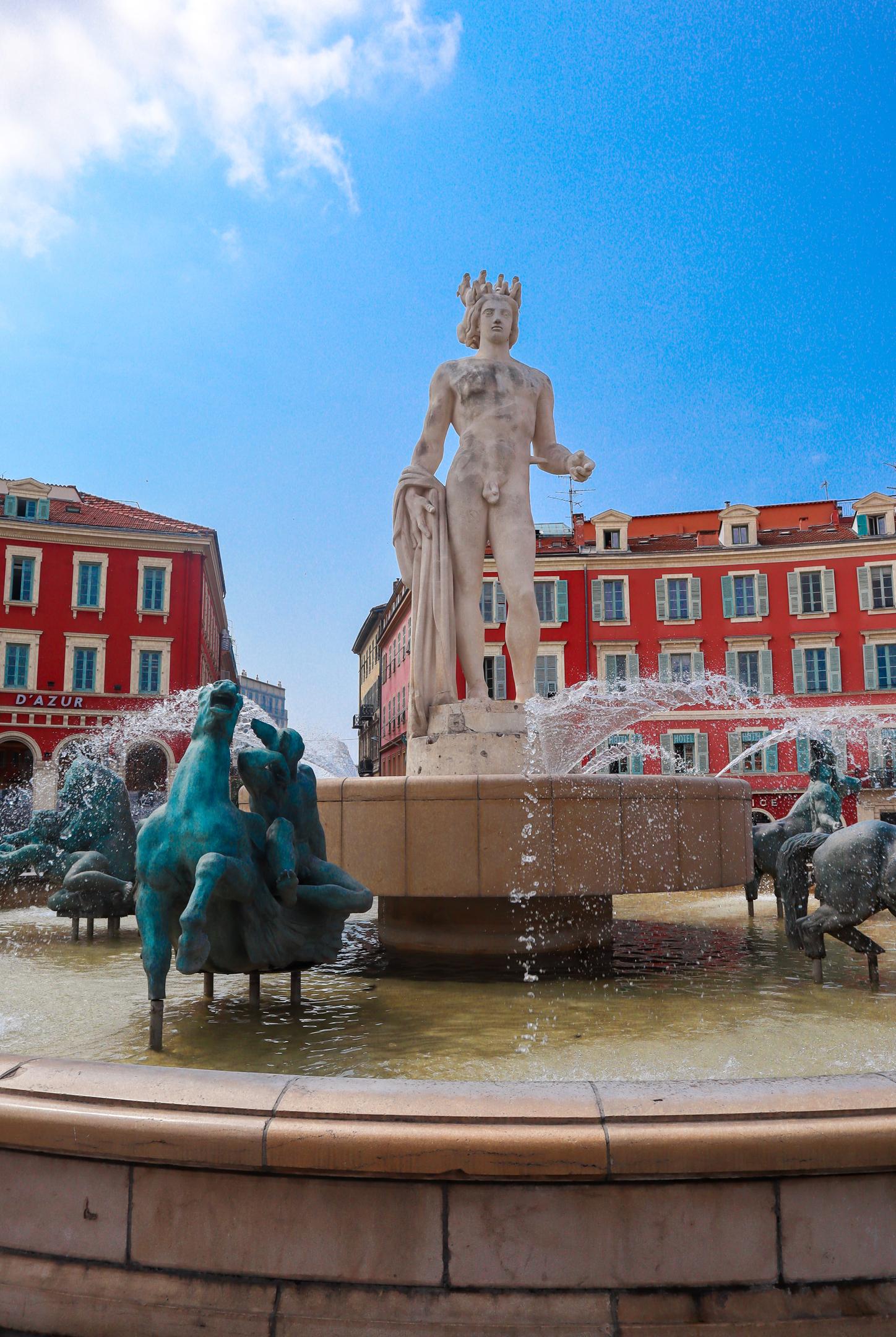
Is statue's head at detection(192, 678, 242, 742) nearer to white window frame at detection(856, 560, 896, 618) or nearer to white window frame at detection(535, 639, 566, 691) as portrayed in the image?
white window frame at detection(535, 639, 566, 691)

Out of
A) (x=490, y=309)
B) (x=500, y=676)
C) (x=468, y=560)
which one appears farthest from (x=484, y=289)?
(x=500, y=676)

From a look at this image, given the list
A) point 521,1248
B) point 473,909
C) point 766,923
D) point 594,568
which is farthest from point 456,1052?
point 594,568

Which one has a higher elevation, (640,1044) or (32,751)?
(32,751)

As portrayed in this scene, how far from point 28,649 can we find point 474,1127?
3659 cm

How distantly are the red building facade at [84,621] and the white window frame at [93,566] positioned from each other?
1.3 inches

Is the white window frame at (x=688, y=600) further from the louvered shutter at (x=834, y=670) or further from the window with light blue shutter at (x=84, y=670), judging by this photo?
the window with light blue shutter at (x=84, y=670)

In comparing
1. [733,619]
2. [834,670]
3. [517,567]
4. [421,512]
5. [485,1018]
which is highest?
[733,619]

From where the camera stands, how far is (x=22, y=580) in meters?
35.8

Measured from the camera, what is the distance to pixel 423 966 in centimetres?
558

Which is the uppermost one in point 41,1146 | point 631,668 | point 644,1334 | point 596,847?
point 631,668

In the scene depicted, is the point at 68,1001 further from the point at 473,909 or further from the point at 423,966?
the point at 473,909

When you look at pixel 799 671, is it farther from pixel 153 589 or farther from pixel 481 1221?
pixel 481 1221

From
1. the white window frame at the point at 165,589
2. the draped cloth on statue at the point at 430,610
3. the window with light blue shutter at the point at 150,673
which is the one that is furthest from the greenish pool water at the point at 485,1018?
the white window frame at the point at 165,589

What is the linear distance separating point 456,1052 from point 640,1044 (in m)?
0.73
